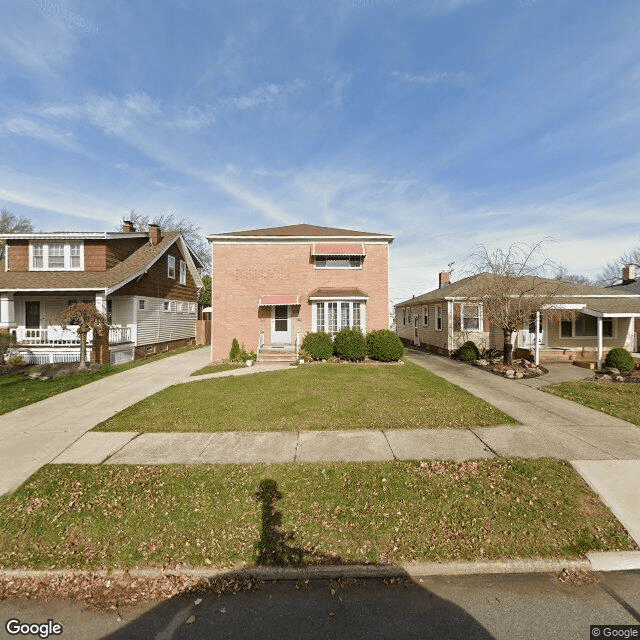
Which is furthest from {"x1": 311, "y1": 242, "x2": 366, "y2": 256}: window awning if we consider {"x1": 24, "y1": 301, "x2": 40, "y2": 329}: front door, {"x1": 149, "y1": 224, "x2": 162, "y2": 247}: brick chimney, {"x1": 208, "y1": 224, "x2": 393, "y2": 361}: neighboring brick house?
{"x1": 24, "y1": 301, "x2": 40, "y2": 329}: front door

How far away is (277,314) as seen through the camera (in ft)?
56.5

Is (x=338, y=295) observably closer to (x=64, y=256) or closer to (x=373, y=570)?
(x=373, y=570)

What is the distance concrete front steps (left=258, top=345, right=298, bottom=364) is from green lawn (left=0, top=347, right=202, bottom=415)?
6295 mm

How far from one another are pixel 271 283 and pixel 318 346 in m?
4.35

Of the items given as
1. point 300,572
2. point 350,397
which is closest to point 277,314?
point 350,397

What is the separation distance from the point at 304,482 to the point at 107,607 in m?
2.54

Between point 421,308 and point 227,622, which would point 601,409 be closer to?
point 227,622

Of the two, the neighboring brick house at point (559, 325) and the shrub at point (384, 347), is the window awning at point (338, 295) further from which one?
the neighboring brick house at point (559, 325)

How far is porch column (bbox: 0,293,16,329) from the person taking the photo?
1759cm

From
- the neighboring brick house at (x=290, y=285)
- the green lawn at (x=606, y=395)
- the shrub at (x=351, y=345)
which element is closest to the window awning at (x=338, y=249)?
the neighboring brick house at (x=290, y=285)

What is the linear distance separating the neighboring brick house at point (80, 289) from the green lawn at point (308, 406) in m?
9.29

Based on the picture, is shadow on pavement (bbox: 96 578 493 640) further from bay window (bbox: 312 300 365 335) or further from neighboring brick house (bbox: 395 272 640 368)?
neighboring brick house (bbox: 395 272 640 368)

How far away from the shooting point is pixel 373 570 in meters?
3.57

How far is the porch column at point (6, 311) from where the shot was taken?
17.6 meters
